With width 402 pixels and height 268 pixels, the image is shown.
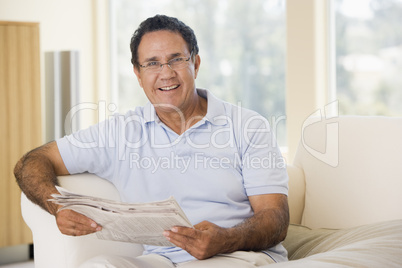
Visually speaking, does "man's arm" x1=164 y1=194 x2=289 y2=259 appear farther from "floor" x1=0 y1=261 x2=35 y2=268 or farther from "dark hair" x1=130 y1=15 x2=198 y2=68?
"floor" x1=0 y1=261 x2=35 y2=268

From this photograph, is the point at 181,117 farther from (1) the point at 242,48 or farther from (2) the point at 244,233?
(1) the point at 242,48

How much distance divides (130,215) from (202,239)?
28 cm

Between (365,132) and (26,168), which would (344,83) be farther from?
(26,168)

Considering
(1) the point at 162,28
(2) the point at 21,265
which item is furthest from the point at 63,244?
(2) the point at 21,265

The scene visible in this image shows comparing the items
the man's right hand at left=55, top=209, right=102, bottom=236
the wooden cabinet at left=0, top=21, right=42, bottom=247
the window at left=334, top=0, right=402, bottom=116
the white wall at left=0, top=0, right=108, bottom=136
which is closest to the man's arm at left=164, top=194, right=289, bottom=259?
the man's right hand at left=55, top=209, right=102, bottom=236

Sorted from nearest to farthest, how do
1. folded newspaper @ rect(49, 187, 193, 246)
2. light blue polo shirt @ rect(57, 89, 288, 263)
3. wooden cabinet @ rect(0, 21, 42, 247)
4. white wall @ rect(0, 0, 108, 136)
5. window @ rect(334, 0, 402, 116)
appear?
folded newspaper @ rect(49, 187, 193, 246), light blue polo shirt @ rect(57, 89, 288, 263), window @ rect(334, 0, 402, 116), wooden cabinet @ rect(0, 21, 42, 247), white wall @ rect(0, 0, 108, 136)

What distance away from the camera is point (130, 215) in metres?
1.51

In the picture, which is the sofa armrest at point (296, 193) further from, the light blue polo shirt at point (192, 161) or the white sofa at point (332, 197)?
the light blue polo shirt at point (192, 161)

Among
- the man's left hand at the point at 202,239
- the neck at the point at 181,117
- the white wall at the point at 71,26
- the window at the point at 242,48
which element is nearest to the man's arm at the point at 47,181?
the man's left hand at the point at 202,239

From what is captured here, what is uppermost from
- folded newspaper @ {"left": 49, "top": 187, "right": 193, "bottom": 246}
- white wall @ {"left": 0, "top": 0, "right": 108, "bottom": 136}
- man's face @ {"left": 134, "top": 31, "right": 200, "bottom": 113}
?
white wall @ {"left": 0, "top": 0, "right": 108, "bottom": 136}

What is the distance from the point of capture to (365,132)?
2.30m

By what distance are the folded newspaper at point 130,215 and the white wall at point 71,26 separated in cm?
341

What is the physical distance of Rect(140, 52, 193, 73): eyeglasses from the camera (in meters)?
2.15

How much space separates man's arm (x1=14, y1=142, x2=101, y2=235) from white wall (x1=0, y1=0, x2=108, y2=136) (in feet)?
9.34
